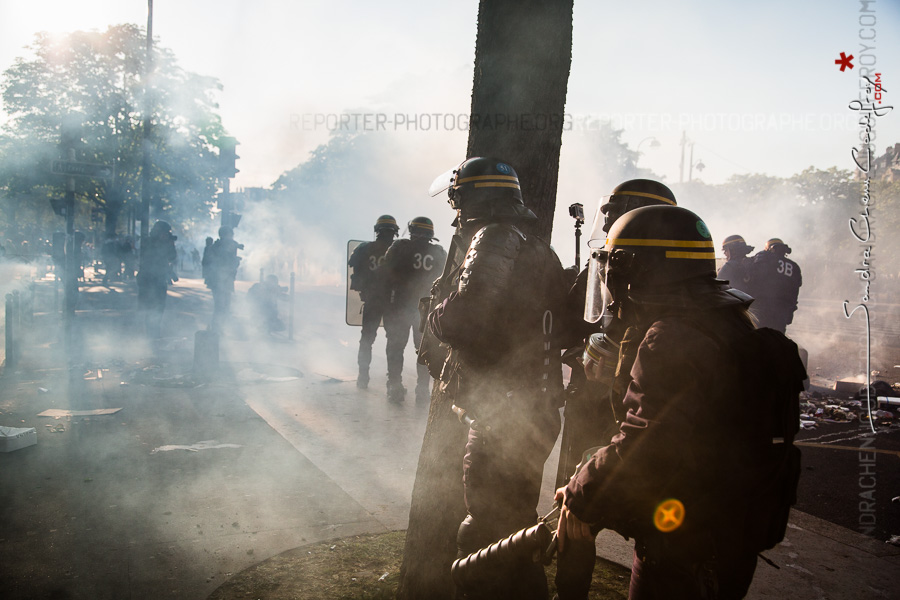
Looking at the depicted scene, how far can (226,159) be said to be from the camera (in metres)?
22.6

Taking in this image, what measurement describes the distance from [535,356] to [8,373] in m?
8.06

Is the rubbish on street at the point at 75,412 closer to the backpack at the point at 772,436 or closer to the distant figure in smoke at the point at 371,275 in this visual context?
the distant figure in smoke at the point at 371,275

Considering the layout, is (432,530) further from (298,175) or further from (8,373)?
(298,175)

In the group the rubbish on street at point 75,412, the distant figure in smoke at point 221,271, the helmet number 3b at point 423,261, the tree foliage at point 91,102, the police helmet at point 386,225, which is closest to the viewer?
the rubbish on street at point 75,412

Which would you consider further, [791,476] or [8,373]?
[8,373]

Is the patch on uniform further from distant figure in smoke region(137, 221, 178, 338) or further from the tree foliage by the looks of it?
the tree foliage

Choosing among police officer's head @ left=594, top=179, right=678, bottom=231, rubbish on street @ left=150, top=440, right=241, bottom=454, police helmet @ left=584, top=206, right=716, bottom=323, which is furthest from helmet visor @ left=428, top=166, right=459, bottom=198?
rubbish on street @ left=150, top=440, right=241, bottom=454

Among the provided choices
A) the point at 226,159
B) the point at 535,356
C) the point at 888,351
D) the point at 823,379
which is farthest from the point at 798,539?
the point at 226,159

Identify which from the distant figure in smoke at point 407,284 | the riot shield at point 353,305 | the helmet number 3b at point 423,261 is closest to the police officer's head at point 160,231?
the riot shield at point 353,305

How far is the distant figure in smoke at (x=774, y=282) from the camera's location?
27.2 ft

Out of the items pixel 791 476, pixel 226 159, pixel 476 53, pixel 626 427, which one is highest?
pixel 226 159

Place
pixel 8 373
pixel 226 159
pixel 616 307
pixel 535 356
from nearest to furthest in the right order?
pixel 616 307, pixel 535 356, pixel 8 373, pixel 226 159

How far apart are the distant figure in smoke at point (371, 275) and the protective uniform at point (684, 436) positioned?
5644mm

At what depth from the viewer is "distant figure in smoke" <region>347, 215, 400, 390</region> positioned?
7.45m
